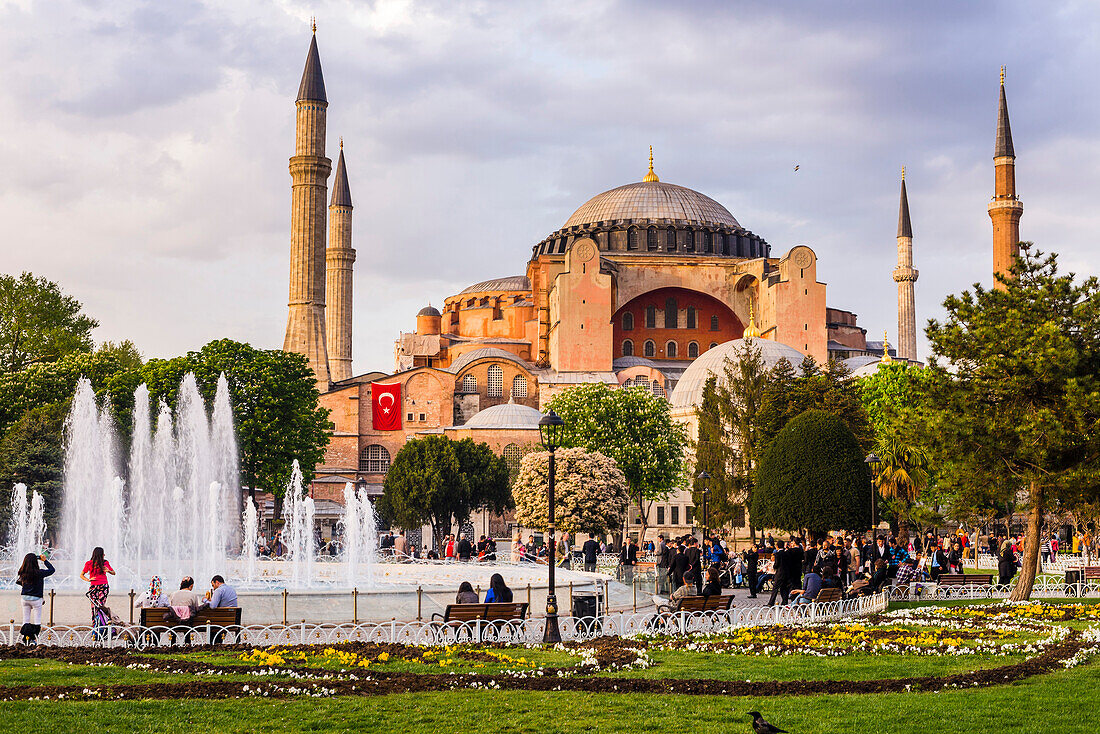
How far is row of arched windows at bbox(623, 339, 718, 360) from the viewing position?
61.9m

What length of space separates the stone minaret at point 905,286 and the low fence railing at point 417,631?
172 ft

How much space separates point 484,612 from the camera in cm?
1201

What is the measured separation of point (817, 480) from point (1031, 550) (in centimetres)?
1173

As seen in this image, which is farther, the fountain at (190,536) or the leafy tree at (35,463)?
the leafy tree at (35,463)

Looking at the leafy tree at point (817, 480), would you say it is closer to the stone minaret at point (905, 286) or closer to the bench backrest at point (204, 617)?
the bench backrest at point (204, 617)

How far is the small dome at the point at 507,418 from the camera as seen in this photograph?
52.0 meters

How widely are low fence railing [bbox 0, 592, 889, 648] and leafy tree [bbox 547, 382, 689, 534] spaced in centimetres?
2564

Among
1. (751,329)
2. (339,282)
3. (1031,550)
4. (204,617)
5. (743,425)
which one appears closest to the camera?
(204,617)

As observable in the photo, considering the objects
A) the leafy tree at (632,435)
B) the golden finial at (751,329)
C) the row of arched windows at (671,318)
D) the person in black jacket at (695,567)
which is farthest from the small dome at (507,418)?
the person in black jacket at (695,567)

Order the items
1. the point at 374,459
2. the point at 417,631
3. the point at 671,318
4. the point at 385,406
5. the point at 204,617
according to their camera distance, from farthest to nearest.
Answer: the point at 671,318
the point at 385,406
the point at 374,459
the point at 417,631
the point at 204,617

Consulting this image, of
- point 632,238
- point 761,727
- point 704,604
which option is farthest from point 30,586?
point 632,238

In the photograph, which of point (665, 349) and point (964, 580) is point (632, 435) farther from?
point (665, 349)

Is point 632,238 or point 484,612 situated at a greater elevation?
point 632,238

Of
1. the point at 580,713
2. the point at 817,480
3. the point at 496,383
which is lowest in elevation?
the point at 580,713
